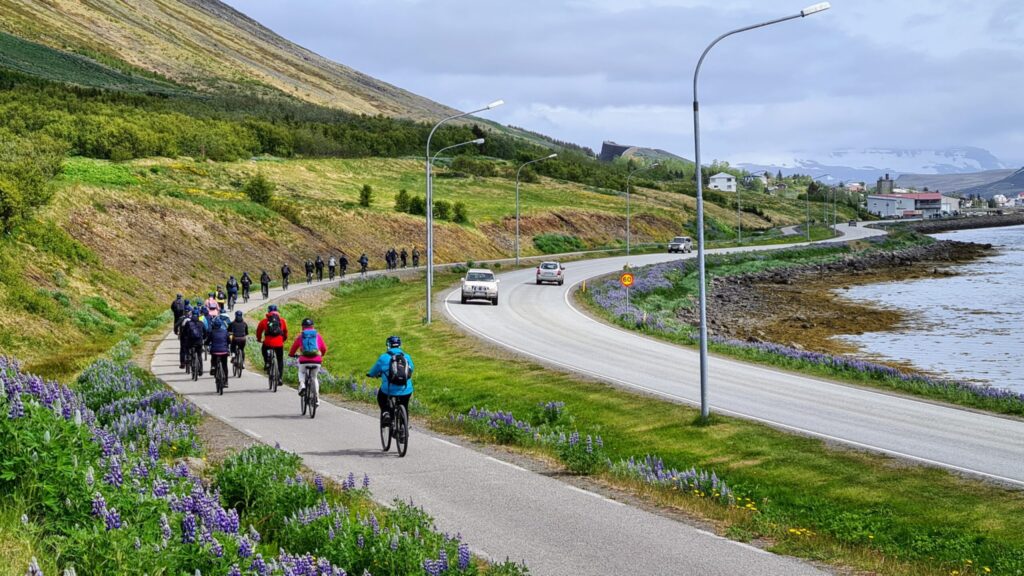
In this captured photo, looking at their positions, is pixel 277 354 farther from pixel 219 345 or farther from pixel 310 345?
pixel 310 345

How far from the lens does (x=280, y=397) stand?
22.5m

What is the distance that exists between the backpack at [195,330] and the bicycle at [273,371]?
2244 millimetres

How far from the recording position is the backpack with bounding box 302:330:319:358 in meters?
19.3

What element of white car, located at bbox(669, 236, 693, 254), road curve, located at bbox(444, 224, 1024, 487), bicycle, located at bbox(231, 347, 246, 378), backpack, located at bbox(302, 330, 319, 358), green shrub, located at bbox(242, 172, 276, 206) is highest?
green shrub, located at bbox(242, 172, 276, 206)

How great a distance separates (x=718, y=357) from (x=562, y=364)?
575 centimetres

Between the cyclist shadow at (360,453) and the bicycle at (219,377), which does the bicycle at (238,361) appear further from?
the cyclist shadow at (360,453)

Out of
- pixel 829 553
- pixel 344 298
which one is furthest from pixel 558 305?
pixel 829 553

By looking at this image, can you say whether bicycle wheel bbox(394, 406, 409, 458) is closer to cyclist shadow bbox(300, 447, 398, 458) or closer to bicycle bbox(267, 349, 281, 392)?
cyclist shadow bbox(300, 447, 398, 458)

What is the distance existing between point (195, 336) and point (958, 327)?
3943 centimetres

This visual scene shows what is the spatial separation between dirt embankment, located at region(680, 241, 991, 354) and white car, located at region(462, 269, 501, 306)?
413 inches

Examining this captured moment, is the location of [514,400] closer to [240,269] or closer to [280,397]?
[280,397]

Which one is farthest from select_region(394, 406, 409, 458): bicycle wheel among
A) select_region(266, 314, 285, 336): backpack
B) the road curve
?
the road curve

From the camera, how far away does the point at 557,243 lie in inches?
3824

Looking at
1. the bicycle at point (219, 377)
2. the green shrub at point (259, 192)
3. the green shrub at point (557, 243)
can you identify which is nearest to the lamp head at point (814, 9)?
the bicycle at point (219, 377)
